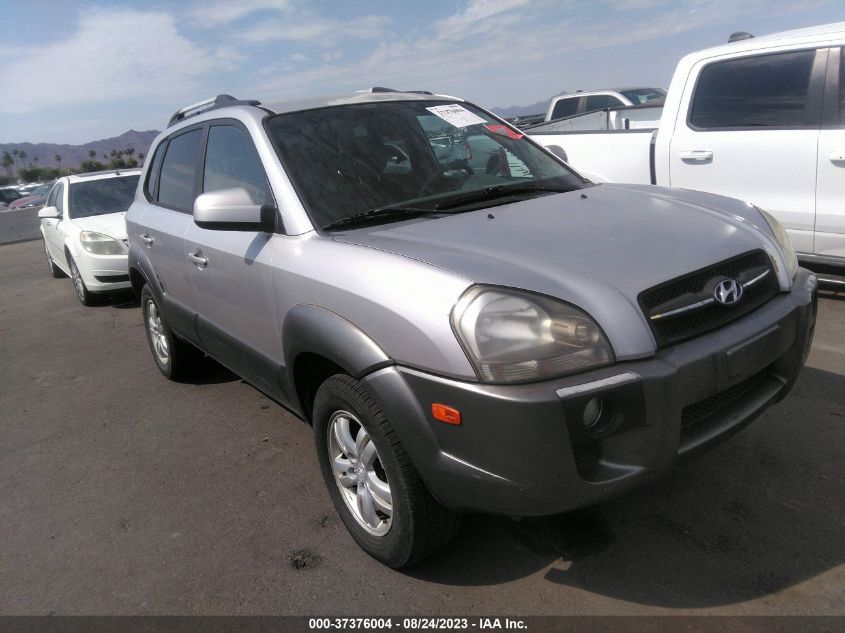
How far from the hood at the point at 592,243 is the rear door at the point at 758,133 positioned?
2099mm

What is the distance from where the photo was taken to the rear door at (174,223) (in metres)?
3.98

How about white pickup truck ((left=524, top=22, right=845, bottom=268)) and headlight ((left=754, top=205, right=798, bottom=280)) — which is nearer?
headlight ((left=754, top=205, right=798, bottom=280))

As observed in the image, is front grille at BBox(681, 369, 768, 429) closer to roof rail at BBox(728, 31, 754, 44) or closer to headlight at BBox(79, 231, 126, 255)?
roof rail at BBox(728, 31, 754, 44)

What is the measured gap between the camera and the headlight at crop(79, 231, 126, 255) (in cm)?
801

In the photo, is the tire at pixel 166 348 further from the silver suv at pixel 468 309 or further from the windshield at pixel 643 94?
the windshield at pixel 643 94

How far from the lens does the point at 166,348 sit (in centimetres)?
489

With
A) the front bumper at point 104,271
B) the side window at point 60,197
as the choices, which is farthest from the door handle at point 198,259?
the side window at point 60,197

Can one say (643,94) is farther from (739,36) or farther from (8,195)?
(8,195)

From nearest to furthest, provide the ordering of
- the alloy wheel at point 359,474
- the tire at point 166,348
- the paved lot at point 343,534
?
1. the paved lot at point 343,534
2. the alloy wheel at point 359,474
3. the tire at point 166,348

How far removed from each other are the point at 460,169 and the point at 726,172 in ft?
9.11

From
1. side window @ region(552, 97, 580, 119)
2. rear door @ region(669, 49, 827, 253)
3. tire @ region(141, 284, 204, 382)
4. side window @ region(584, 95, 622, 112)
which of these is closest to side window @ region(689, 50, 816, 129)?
rear door @ region(669, 49, 827, 253)

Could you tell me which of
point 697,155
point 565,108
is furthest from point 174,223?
point 565,108

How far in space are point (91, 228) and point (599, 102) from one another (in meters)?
9.43

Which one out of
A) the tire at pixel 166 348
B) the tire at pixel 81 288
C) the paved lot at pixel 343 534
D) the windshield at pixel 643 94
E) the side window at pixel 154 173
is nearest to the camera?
the paved lot at pixel 343 534
